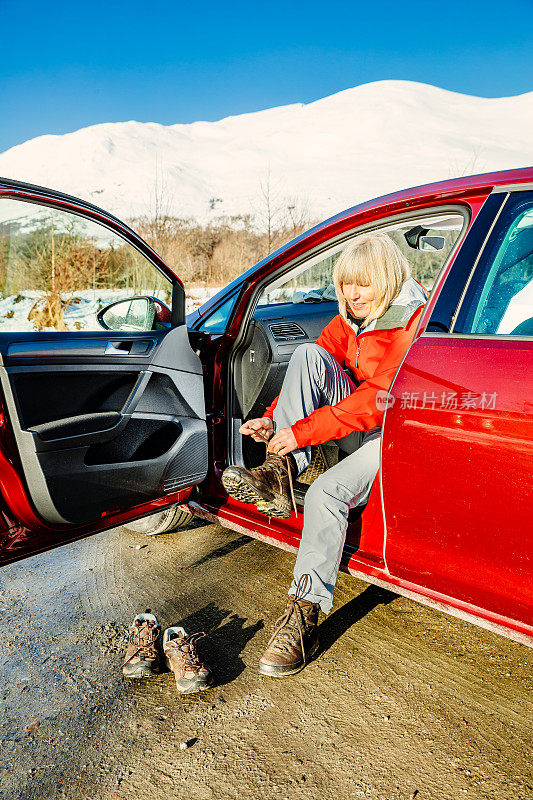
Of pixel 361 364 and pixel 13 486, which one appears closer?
pixel 13 486

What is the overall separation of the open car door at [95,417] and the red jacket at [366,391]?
0.58 meters

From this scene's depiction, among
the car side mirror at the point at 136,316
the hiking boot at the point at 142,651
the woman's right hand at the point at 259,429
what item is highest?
the car side mirror at the point at 136,316

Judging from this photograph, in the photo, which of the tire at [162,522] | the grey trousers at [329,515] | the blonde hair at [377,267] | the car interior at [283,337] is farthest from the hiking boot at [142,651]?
the blonde hair at [377,267]

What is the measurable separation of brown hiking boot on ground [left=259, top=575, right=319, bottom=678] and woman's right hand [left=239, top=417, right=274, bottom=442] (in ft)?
2.05

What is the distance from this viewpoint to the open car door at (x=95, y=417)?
2.02m

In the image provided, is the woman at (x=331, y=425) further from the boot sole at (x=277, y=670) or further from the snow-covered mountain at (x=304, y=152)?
the snow-covered mountain at (x=304, y=152)

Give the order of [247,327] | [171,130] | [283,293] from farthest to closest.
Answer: [171,130] → [283,293] → [247,327]

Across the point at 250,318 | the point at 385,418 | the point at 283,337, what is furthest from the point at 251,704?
the point at 283,337

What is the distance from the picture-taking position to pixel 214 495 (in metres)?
2.76

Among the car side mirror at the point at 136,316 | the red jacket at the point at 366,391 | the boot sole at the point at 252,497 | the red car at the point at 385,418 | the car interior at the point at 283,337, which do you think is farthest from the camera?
the car side mirror at the point at 136,316

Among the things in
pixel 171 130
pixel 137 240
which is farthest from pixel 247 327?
pixel 171 130

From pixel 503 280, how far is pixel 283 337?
2002 mm

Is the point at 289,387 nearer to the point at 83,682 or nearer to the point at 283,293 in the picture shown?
the point at 83,682

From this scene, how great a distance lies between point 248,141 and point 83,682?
98.2 metres
